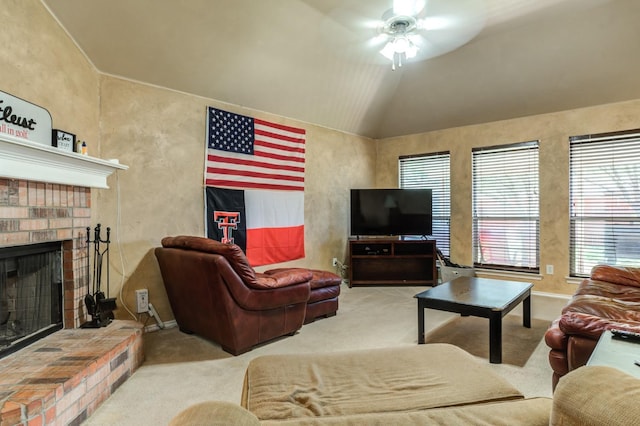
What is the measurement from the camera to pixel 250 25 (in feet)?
10.6

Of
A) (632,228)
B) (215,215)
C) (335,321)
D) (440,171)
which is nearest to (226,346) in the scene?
(335,321)

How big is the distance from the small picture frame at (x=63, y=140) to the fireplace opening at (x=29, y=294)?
2.35ft

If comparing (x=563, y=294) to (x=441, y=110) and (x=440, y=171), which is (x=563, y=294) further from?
(x=441, y=110)

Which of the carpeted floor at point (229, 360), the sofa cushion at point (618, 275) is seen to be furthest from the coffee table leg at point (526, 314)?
the sofa cushion at point (618, 275)

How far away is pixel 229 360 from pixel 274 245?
6.54 ft

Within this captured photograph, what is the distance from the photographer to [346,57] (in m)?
4.10

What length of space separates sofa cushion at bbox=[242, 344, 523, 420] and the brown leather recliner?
3.97ft

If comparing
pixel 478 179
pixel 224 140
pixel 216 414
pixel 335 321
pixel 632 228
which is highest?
pixel 224 140

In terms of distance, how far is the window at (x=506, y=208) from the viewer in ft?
15.7

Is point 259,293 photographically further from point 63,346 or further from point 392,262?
point 392,262

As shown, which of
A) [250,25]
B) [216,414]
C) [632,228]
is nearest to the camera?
[216,414]

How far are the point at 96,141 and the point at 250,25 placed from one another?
176cm

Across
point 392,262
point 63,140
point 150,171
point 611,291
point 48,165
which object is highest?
point 63,140

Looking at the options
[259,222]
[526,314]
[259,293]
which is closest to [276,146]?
[259,222]
